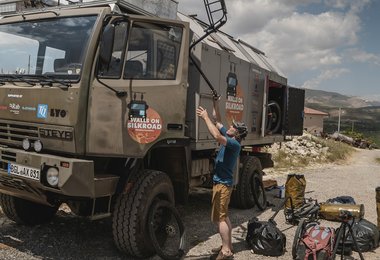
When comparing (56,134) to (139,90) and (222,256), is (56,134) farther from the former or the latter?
(222,256)

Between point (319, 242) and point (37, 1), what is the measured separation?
184 inches

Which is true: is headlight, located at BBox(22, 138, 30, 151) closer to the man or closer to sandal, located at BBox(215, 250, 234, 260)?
the man

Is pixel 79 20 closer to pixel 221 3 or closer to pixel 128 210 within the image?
pixel 221 3

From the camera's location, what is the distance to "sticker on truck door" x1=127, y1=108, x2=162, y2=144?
4.68 meters

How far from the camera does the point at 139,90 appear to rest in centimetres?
475

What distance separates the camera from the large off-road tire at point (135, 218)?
4.78m

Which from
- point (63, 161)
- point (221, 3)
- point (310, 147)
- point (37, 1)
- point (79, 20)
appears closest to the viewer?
point (63, 161)

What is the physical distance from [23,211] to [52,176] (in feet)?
6.73

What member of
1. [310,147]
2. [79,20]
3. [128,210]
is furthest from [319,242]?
[310,147]

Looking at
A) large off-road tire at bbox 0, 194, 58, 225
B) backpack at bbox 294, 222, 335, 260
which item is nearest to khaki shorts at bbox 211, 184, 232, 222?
backpack at bbox 294, 222, 335, 260

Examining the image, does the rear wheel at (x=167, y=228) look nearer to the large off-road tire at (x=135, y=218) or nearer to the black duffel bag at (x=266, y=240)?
the large off-road tire at (x=135, y=218)

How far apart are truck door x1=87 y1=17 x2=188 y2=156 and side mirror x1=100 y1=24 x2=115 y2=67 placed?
60 mm

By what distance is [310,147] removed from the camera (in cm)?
2372

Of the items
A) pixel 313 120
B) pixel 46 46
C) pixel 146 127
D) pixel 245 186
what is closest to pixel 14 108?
pixel 46 46
